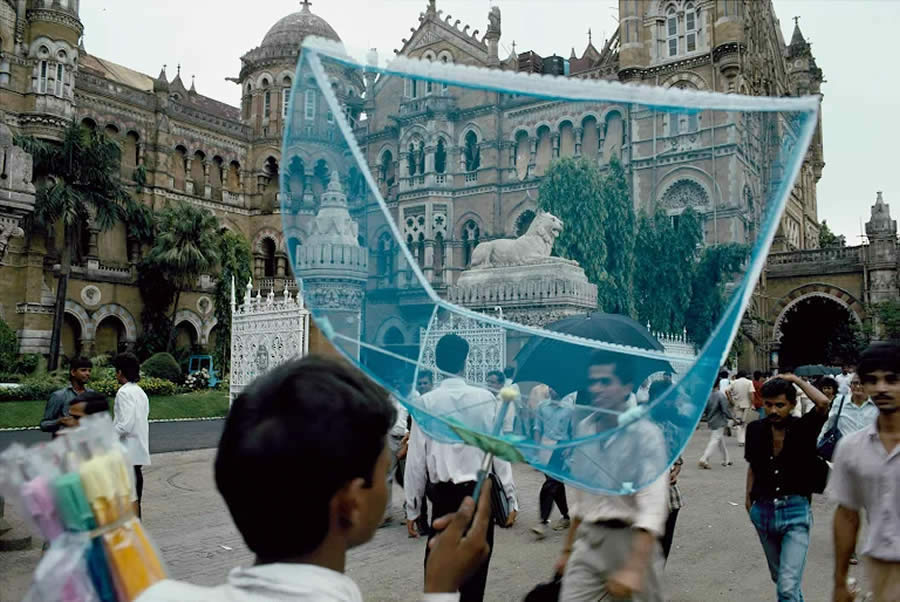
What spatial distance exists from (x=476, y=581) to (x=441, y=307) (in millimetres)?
1976

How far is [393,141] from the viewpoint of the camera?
Result: 2.51 meters

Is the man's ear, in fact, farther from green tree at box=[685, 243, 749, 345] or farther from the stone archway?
the stone archway

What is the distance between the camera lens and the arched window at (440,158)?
2670 mm

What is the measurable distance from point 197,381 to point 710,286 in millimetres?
23417

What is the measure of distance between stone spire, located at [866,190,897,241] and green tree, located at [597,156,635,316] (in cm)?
2825

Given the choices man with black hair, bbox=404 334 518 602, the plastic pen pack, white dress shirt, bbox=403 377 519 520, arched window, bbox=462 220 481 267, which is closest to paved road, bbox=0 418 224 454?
white dress shirt, bbox=403 377 519 520

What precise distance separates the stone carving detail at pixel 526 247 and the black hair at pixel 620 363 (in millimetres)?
777

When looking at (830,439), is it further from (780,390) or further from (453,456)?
(453,456)

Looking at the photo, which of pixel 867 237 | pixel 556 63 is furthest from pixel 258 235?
pixel 867 237

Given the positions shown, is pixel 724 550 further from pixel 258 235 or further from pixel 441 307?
pixel 258 235

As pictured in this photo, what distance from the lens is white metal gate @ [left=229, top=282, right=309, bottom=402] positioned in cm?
1354

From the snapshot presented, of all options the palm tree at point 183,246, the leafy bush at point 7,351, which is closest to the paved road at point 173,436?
the leafy bush at point 7,351

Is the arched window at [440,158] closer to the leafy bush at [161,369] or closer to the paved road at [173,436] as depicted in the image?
the paved road at [173,436]

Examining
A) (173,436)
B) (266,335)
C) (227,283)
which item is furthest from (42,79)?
(266,335)
